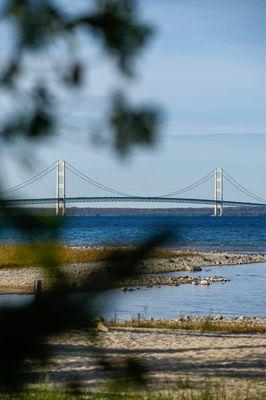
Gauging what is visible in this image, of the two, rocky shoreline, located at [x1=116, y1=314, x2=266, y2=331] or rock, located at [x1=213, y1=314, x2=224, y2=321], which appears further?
rock, located at [x1=213, y1=314, x2=224, y2=321]

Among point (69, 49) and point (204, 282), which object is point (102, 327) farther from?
point (204, 282)

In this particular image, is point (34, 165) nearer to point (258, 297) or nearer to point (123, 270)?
point (123, 270)

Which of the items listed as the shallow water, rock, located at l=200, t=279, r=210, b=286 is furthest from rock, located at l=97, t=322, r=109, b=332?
rock, located at l=200, t=279, r=210, b=286

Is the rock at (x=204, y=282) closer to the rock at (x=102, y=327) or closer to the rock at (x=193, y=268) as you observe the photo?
the rock at (x=193, y=268)

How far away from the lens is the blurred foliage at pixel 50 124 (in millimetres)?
1684

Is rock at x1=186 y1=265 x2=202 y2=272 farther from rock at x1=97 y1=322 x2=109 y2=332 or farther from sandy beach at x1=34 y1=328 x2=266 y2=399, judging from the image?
rock at x1=97 y1=322 x2=109 y2=332

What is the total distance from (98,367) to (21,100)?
56cm

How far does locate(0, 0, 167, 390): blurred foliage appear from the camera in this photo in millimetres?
1684

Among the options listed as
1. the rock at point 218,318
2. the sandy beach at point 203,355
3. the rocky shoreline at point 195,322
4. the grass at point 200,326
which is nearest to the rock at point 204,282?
the rocky shoreline at point 195,322

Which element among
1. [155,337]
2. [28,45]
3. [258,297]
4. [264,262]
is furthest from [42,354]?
[264,262]

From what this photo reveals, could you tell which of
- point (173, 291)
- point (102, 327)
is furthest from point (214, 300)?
point (102, 327)

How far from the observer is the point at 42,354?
1.80 meters

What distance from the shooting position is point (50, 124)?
189 centimetres

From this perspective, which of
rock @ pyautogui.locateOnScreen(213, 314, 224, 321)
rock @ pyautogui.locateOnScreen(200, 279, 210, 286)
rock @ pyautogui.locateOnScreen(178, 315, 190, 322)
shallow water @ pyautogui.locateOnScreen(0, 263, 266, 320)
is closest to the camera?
rock @ pyautogui.locateOnScreen(178, 315, 190, 322)
